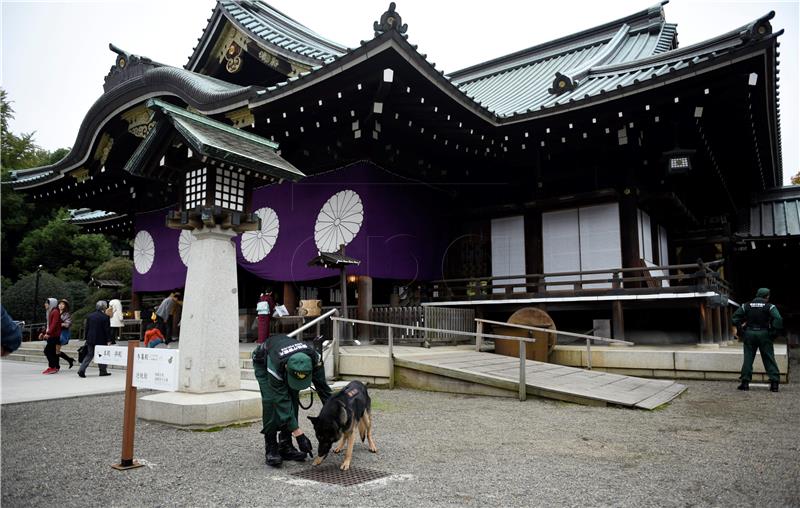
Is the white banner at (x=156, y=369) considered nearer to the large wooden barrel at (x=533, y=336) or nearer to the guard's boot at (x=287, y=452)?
the guard's boot at (x=287, y=452)

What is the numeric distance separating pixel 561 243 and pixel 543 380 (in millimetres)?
5960

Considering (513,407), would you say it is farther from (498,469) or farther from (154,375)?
(154,375)

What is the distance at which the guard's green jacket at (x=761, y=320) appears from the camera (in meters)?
8.09

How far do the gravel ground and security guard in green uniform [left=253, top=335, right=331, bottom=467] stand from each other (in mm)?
155

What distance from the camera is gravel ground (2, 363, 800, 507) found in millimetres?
3635

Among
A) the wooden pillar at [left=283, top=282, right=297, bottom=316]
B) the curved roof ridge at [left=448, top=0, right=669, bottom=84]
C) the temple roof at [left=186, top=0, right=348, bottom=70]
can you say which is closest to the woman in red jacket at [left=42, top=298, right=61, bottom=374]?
the wooden pillar at [left=283, top=282, right=297, bottom=316]

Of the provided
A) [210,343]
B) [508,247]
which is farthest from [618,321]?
[210,343]

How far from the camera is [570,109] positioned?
1094 centimetres

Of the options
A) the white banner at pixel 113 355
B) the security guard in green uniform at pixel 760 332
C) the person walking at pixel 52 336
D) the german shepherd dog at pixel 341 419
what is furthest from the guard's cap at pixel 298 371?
the person walking at pixel 52 336

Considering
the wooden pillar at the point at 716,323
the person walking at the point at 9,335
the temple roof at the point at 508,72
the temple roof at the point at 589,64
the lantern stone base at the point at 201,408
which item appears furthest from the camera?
the wooden pillar at the point at 716,323

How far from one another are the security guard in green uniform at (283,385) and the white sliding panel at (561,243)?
32.3ft

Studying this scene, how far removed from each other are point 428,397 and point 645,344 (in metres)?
6.86

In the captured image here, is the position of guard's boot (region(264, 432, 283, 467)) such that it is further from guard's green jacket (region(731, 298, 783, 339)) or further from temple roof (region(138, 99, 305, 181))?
guard's green jacket (region(731, 298, 783, 339))

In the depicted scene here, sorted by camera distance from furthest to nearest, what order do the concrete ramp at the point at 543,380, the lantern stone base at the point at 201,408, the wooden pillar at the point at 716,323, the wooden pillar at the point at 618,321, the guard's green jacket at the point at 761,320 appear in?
the wooden pillar at the point at 716,323 < the wooden pillar at the point at 618,321 < the guard's green jacket at the point at 761,320 < the concrete ramp at the point at 543,380 < the lantern stone base at the point at 201,408
